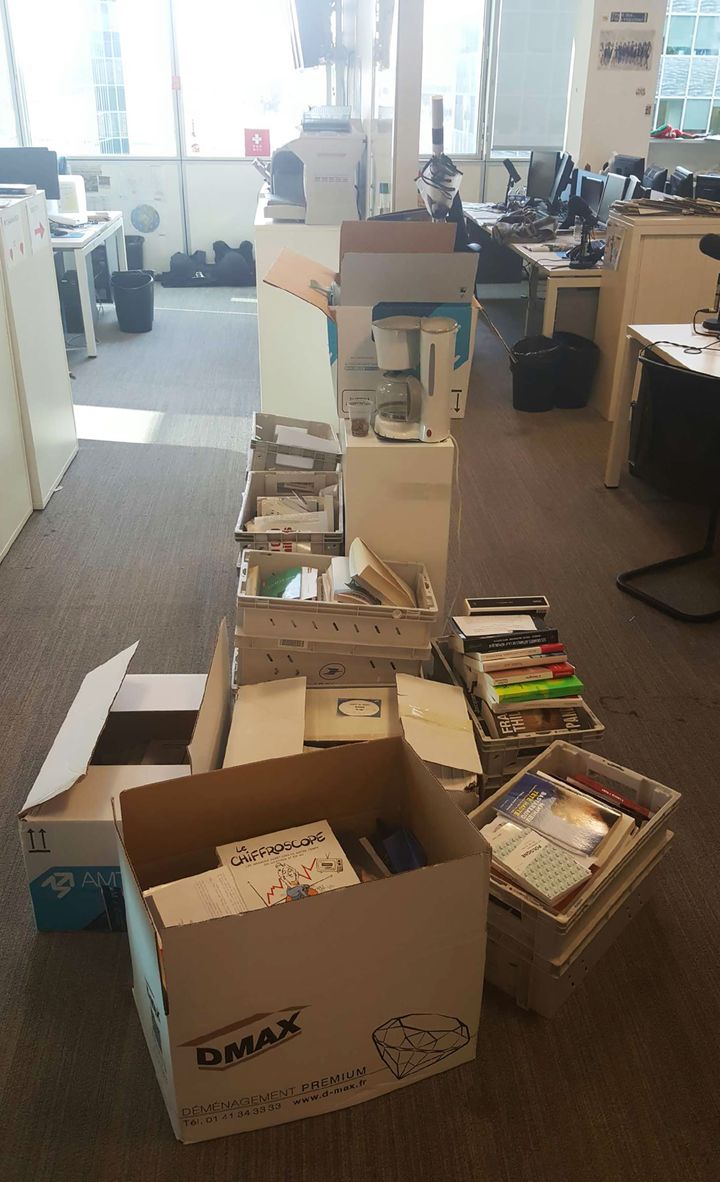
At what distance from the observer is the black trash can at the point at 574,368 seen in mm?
5051

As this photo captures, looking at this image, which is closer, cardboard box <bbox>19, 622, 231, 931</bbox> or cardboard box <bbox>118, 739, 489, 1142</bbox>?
cardboard box <bbox>118, 739, 489, 1142</bbox>

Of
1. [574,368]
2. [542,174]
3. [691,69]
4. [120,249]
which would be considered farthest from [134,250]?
[691,69]

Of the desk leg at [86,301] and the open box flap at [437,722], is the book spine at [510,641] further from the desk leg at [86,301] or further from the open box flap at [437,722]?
the desk leg at [86,301]

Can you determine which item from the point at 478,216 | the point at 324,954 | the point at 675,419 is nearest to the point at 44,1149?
the point at 324,954

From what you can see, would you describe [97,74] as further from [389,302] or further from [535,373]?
[389,302]

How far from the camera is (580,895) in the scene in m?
1.75

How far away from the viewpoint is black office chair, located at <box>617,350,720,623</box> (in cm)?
299

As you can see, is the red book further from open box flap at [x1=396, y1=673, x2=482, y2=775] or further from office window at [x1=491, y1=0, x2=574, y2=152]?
office window at [x1=491, y1=0, x2=574, y2=152]

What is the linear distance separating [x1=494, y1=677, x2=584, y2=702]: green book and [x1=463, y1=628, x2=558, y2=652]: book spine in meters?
0.11

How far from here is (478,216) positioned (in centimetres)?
663

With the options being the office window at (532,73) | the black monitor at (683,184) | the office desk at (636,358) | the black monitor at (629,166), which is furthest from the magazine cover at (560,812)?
the office window at (532,73)

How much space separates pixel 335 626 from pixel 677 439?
58.8 inches

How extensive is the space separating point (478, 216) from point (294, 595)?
514 cm

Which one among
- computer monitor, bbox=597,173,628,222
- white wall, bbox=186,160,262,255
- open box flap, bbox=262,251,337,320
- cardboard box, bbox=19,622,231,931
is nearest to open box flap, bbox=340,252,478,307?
open box flap, bbox=262,251,337,320
